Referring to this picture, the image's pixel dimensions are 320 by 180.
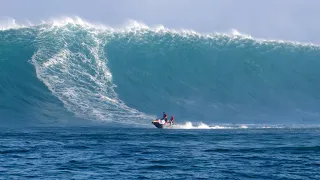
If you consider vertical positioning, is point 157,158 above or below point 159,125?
below

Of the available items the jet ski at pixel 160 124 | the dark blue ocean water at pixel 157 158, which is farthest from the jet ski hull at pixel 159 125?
the dark blue ocean water at pixel 157 158

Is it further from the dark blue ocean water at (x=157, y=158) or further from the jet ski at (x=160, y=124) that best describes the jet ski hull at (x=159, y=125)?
the dark blue ocean water at (x=157, y=158)

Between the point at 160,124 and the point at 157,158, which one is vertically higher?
the point at 160,124

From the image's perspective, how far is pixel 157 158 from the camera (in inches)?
1009

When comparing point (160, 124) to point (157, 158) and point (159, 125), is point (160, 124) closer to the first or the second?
point (159, 125)

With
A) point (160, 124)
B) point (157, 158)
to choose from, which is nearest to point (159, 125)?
point (160, 124)

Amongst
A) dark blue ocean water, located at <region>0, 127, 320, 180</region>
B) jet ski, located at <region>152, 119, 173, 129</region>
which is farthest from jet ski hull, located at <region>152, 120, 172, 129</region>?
dark blue ocean water, located at <region>0, 127, 320, 180</region>

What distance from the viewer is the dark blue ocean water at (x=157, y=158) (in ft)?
70.0

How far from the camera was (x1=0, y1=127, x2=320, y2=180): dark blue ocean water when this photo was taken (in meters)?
21.3

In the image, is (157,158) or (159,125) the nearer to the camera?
(157,158)

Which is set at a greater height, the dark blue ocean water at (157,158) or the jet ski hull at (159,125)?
the jet ski hull at (159,125)

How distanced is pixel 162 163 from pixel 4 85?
125 feet

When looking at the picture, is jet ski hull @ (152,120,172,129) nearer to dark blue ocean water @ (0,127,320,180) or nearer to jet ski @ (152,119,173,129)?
jet ski @ (152,119,173,129)

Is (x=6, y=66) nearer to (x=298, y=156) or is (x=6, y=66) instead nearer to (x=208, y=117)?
(x=208, y=117)
